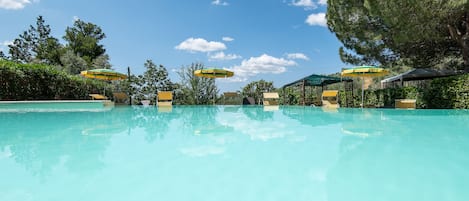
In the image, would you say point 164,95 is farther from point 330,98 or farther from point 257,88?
point 330,98

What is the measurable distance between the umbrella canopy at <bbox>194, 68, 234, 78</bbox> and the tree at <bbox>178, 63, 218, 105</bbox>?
5.63 ft

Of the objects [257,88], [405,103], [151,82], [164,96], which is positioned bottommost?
[405,103]

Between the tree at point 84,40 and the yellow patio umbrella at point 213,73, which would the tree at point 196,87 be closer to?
the yellow patio umbrella at point 213,73

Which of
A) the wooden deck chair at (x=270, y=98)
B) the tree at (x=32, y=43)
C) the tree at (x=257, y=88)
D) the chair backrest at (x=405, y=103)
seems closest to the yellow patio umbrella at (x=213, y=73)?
the wooden deck chair at (x=270, y=98)

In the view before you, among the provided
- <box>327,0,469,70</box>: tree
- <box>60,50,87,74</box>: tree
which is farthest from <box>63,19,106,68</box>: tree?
<box>327,0,469,70</box>: tree

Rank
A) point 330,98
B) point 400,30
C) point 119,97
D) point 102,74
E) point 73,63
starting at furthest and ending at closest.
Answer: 1. point 73,63
2. point 119,97
3. point 330,98
4. point 102,74
5. point 400,30

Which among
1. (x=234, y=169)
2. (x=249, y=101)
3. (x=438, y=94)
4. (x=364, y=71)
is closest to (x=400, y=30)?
(x=364, y=71)

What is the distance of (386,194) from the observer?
1.85 meters

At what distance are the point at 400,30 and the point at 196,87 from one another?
1107 centimetres

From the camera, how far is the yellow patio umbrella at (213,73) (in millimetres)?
14156

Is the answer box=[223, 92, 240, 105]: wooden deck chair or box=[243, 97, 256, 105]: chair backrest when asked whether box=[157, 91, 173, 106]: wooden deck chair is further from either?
box=[243, 97, 256, 105]: chair backrest

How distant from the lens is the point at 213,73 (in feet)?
49.3

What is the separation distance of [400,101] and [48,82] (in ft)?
51.9

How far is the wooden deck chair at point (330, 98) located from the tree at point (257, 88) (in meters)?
4.24
